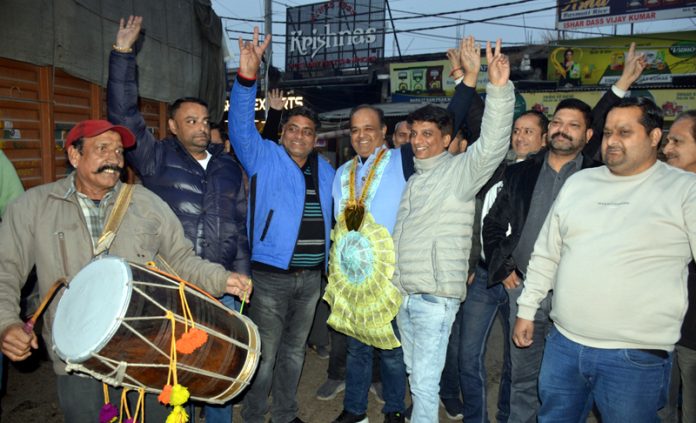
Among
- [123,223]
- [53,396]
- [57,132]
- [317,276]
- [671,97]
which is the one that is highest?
[671,97]

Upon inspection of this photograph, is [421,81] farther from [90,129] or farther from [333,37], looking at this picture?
[90,129]

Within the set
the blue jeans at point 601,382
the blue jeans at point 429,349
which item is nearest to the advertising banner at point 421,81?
the blue jeans at point 429,349

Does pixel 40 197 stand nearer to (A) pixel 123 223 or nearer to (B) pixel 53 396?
(A) pixel 123 223

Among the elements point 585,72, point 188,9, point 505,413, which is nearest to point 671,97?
point 585,72

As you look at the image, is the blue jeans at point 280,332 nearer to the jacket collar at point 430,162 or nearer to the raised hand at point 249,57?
the jacket collar at point 430,162

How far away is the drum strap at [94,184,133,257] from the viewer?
2.59 metres

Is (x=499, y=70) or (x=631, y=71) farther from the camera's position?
(x=631, y=71)

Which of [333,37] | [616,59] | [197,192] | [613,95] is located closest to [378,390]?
[197,192]

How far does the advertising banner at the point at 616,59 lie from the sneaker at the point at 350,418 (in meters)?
17.0

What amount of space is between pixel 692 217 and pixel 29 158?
6.19 m

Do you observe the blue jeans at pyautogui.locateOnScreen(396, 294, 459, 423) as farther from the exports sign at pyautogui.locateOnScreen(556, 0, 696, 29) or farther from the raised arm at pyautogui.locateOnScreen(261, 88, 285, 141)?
the exports sign at pyautogui.locateOnScreen(556, 0, 696, 29)

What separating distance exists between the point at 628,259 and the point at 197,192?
8.54 ft

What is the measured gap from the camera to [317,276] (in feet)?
12.6

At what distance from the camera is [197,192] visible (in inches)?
134
